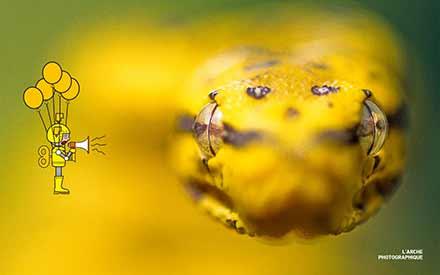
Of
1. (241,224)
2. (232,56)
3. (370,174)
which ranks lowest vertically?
(241,224)

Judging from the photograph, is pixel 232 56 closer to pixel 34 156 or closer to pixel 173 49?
pixel 173 49

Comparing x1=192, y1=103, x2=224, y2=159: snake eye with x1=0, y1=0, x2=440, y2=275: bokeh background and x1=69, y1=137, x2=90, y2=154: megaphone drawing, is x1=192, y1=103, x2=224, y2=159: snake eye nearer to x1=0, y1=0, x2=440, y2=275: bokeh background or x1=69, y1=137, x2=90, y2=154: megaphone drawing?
x1=0, y1=0, x2=440, y2=275: bokeh background

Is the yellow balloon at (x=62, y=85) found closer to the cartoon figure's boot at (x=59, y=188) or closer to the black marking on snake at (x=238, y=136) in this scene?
→ the cartoon figure's boot at (x=59, y=188)

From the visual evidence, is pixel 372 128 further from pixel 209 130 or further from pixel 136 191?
pixel 136 191

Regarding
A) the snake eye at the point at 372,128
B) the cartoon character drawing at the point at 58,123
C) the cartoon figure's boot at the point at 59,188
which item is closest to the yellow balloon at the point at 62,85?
the cartoon character drawing at the point at 58,123

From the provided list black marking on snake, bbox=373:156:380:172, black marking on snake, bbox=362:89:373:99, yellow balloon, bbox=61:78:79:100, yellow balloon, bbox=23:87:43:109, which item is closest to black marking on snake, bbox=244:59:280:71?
black marking on snake, bbox=362:89:373:99

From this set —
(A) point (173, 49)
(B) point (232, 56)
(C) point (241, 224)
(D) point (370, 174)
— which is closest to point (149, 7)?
(A) point (173, 49)

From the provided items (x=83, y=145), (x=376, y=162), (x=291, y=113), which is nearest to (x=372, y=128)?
(x=376, y=162)

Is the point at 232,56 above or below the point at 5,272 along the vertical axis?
above
